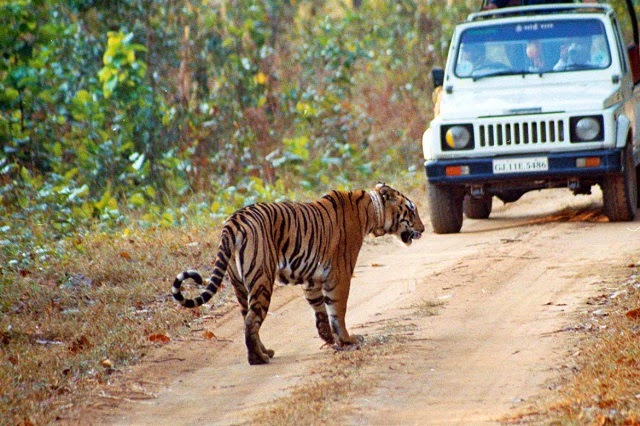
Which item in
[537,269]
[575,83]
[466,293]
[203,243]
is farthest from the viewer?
[575,83]

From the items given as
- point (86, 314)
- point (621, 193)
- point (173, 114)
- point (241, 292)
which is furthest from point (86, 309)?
point (173, 114)

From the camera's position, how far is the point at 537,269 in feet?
26.7

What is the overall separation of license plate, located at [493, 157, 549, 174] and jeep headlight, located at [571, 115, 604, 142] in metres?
0.34

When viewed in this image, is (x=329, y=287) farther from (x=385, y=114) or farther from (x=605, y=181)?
(x=385, y=114)

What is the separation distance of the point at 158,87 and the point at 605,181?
575 cm

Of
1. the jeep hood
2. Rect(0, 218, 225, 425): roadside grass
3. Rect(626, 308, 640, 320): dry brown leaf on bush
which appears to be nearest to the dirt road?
Rect(0, 218, 225, 425): roadside grass

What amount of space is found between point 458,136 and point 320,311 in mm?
3702

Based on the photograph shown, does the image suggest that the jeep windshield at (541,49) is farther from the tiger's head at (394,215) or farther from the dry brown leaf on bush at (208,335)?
the dry brown leaf on bush at (208,335)

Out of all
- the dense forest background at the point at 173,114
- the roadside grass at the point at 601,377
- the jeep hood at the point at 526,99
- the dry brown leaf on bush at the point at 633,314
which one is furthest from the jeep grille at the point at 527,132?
the dry brown leaf on bush at the point at 633,314

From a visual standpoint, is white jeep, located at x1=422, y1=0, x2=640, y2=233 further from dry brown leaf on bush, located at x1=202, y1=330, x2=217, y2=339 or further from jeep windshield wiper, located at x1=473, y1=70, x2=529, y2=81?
dry brown leaf on bush, located at x1=202, y1=330, x2=217, y2=339

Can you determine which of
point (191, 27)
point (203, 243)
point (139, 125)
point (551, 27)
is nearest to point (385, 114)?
point (191, 27)

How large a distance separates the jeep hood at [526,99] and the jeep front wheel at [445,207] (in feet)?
2.27

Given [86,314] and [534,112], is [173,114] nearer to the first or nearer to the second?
[534,112]

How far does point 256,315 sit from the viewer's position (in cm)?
580
